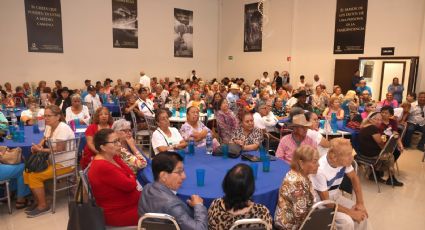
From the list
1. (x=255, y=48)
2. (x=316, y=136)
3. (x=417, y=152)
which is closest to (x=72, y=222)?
(x=316, y=136)

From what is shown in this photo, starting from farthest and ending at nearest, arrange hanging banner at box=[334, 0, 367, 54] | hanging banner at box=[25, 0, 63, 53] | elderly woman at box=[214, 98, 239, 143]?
hanging banner at box=[334, 0, 367, 54]
hanging banner at box=[25, 0, 63, 53]
elderly woman at box=[214, 98, 239, 143]

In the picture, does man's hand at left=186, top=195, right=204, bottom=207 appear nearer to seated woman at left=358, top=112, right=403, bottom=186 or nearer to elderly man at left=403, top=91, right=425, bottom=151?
seated woman at left=358, top=112, right=403, bottom=186

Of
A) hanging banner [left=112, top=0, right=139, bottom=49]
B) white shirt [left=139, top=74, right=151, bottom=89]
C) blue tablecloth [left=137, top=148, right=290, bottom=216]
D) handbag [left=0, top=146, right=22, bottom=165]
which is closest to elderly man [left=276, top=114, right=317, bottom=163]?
blue tablecloth [left=137, top=148, right=290, bottom=216]

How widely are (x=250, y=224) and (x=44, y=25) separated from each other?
11.8m

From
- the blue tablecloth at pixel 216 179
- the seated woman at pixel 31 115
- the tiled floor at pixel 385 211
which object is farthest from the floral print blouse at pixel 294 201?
the seated woman at pixel 31 115

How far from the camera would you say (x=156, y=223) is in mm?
1895

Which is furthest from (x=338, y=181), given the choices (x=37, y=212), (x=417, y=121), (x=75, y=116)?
(x=417, y=121)

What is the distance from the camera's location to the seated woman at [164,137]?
354 cm

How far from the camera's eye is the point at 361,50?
1214 cm

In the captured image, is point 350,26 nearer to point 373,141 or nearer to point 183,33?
point 183,33

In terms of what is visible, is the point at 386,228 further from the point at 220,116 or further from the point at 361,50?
the point at 361,50

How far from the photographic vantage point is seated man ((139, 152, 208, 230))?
1.94 meters

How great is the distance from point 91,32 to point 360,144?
1098 cm

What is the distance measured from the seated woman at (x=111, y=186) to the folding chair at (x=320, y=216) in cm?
129
